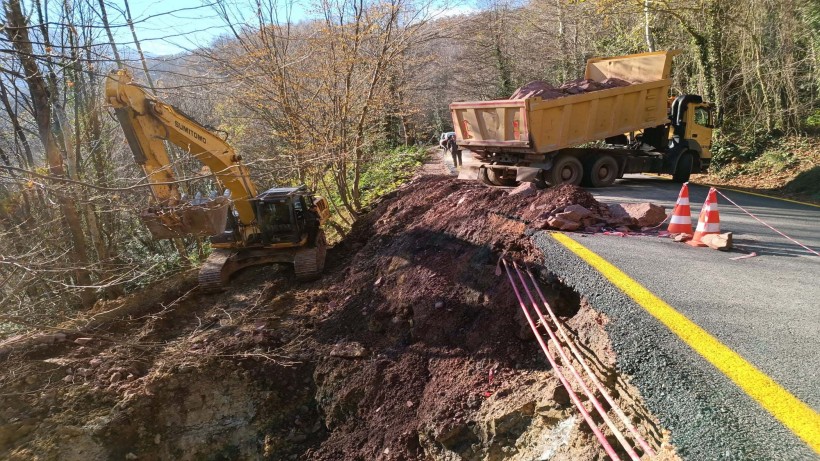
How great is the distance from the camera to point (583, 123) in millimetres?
8992

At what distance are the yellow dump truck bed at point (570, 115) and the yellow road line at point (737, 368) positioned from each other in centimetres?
520

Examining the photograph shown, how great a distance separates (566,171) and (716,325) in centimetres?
659

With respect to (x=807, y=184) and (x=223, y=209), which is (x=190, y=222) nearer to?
(x=223, y=209)

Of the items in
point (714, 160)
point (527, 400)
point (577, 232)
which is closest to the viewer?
point (527, 400)

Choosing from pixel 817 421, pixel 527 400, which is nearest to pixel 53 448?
pixel 527 400

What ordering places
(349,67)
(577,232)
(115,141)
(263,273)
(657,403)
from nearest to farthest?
(657,403) → (577,232) → (263,273) → (349,67) → (115,141)

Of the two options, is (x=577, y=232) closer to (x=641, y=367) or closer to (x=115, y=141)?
(x=641, y=367)

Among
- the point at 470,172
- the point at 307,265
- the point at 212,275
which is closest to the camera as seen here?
the point at 212,275

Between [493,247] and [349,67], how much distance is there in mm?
6509

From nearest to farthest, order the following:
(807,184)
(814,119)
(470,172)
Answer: (470,172)
(807,184)
(814,119)

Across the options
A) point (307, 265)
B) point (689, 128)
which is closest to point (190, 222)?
point (307, 265)

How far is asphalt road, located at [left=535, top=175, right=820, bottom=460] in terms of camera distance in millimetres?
2223

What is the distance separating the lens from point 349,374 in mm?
5430

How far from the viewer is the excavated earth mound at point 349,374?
3934 millimetres
